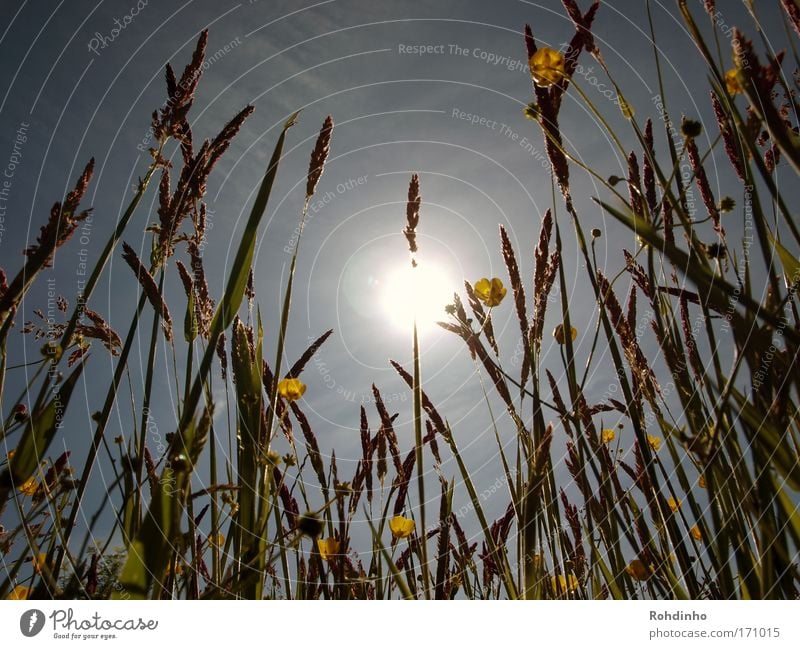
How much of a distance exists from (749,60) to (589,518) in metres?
1.29

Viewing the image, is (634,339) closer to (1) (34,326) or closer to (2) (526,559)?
(2) (526,559)

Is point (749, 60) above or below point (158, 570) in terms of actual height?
above

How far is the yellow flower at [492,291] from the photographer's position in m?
2.30

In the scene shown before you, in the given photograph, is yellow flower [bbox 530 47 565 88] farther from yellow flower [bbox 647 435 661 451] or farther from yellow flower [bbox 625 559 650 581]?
yellow flower [bbox 625 559 650 581]

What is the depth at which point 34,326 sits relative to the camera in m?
1.55

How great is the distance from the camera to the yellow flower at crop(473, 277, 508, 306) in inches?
90.6

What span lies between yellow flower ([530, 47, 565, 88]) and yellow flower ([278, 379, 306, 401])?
1265 millimetres

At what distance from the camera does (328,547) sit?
1.78 m

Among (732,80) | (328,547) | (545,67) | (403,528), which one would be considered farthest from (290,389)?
(732,80)

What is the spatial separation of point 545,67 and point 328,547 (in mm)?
1718

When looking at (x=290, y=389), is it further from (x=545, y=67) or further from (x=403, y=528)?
(x=545, y=67)
